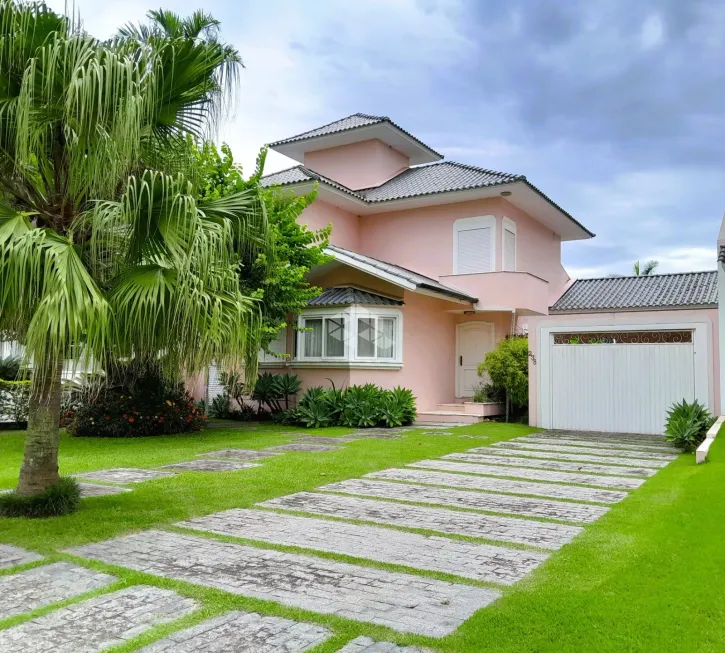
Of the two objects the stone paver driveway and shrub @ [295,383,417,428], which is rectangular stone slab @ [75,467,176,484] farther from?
shrub @ [295,383,417,428]

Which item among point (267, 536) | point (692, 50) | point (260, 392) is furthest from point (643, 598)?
point (260, 392)

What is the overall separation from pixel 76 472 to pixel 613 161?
47.4ft

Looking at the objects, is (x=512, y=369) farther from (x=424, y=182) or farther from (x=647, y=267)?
(x=647, y=267)

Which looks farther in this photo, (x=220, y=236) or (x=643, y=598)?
(x=220, y=236)

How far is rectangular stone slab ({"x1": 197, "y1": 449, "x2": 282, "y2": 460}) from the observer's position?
1075 cm

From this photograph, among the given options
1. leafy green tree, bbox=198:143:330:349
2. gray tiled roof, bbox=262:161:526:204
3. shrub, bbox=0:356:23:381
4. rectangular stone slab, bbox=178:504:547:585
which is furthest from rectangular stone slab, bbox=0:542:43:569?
gray tiled roof, bbox=262:161:526:204

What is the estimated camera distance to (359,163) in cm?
2302

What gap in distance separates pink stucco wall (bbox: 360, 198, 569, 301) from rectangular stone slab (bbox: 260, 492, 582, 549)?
44.1 ft

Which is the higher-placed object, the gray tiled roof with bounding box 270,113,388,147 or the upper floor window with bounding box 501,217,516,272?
the gray tiled roof with bounding box 270,113,388,147

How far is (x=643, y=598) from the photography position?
4051mm

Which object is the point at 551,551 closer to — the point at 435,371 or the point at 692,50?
the point at 692,50

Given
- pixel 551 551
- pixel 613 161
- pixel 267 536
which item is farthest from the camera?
pixel 613 161

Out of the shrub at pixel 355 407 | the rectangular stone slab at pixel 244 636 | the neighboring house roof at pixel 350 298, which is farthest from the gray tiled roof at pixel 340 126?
the rectangular stone slab at pixel 244 636

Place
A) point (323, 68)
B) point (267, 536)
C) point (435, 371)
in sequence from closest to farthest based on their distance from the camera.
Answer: point (267, 536)
point (323, 68)
point (435, 371)
